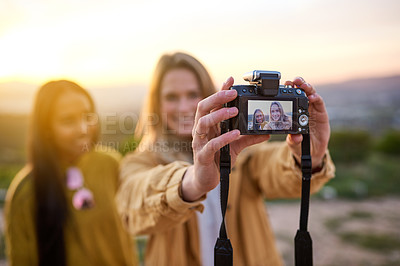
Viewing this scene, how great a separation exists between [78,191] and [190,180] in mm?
1915

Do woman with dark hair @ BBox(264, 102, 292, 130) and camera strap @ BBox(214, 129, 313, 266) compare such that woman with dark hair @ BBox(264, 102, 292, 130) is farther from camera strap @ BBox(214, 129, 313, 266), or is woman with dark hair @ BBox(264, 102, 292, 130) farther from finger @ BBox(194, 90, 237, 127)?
finger @ BBox(194, 90, 237, 127)

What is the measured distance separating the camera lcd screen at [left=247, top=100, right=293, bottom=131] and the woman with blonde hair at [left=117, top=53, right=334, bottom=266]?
8 cm

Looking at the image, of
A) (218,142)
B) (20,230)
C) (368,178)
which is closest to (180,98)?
(218,142)

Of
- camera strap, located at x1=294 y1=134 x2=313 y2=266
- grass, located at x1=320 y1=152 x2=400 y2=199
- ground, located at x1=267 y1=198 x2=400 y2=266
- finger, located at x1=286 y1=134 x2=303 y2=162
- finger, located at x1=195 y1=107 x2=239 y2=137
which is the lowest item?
ground, located at x1=267 y1=198 x2=400 y2=266

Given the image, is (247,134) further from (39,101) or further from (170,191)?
(39,101)

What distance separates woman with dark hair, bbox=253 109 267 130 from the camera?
1578 mm

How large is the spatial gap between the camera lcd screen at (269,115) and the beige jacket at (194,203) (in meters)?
0.45

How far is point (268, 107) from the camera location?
1614 mm

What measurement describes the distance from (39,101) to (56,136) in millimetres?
377

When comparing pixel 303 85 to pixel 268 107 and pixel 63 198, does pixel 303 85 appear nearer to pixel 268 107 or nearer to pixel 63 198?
pixel 268 107

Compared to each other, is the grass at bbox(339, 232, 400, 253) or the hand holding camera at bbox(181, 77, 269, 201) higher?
the hand holding camera at bbox(181, 77, 269, 201)

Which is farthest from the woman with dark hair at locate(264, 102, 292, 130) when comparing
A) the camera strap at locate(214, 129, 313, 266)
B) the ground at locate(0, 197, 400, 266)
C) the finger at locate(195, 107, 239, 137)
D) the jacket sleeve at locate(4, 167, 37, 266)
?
the ground at locate(0, 197, 400, 266)

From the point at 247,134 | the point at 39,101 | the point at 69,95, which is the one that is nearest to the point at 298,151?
the point at 247,134

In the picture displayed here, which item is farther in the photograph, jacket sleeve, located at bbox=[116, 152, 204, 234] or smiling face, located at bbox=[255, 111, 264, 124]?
jacket sleeve, located at bbox=[116, 152, 204, 234]
